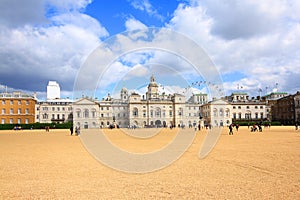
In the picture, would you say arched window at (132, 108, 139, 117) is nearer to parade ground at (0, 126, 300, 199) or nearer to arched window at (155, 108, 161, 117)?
arched window at (155, 108, 161, 117)

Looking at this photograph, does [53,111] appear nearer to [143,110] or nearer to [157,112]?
[143,110]

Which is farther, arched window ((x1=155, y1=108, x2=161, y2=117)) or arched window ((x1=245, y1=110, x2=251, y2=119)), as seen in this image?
arched window ((x1=245, y1=110, x2=251, y2=119))

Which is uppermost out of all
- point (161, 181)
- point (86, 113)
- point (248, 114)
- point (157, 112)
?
point (157, 112)

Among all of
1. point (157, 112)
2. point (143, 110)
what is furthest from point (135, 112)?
point (157, 112)

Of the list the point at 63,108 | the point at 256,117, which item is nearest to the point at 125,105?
the point at 63,108

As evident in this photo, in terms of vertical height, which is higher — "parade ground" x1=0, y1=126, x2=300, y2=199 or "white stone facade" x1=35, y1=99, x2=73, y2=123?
"white stone facade" x1=35, y1=99, x2=73, y2=123

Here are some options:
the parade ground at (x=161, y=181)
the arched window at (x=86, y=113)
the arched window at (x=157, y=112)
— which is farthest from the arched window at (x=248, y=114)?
the parade ground at (x=161, y=181)

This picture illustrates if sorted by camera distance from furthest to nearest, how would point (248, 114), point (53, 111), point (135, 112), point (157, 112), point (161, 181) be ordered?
point (248, 114) < point (157, 112) < point (53, 111) < point (135, 112) < point (161, 181)

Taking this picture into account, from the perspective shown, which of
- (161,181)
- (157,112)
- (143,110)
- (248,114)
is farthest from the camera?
(248,114)

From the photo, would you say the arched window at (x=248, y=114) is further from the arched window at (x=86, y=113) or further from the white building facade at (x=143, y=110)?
the arched window at (x=86, y=113)

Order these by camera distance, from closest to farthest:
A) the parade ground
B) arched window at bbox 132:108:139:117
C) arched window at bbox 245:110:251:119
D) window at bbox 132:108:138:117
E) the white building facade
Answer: the parade ground, the white building facade, arched window at bbox 132:108:139:117, window at bbox 132:108:138:117, arched window at bbox 245:110:251:119

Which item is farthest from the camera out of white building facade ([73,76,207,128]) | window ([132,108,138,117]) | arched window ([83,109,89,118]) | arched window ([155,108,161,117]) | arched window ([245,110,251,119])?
arched window ([245,110,251,119])

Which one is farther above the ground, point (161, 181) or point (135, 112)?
point (135, 112)

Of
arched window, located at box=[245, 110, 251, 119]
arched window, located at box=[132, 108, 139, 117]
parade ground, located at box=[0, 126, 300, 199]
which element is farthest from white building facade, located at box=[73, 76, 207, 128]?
parade ground, located at box=[0, 126, 300, 199]
